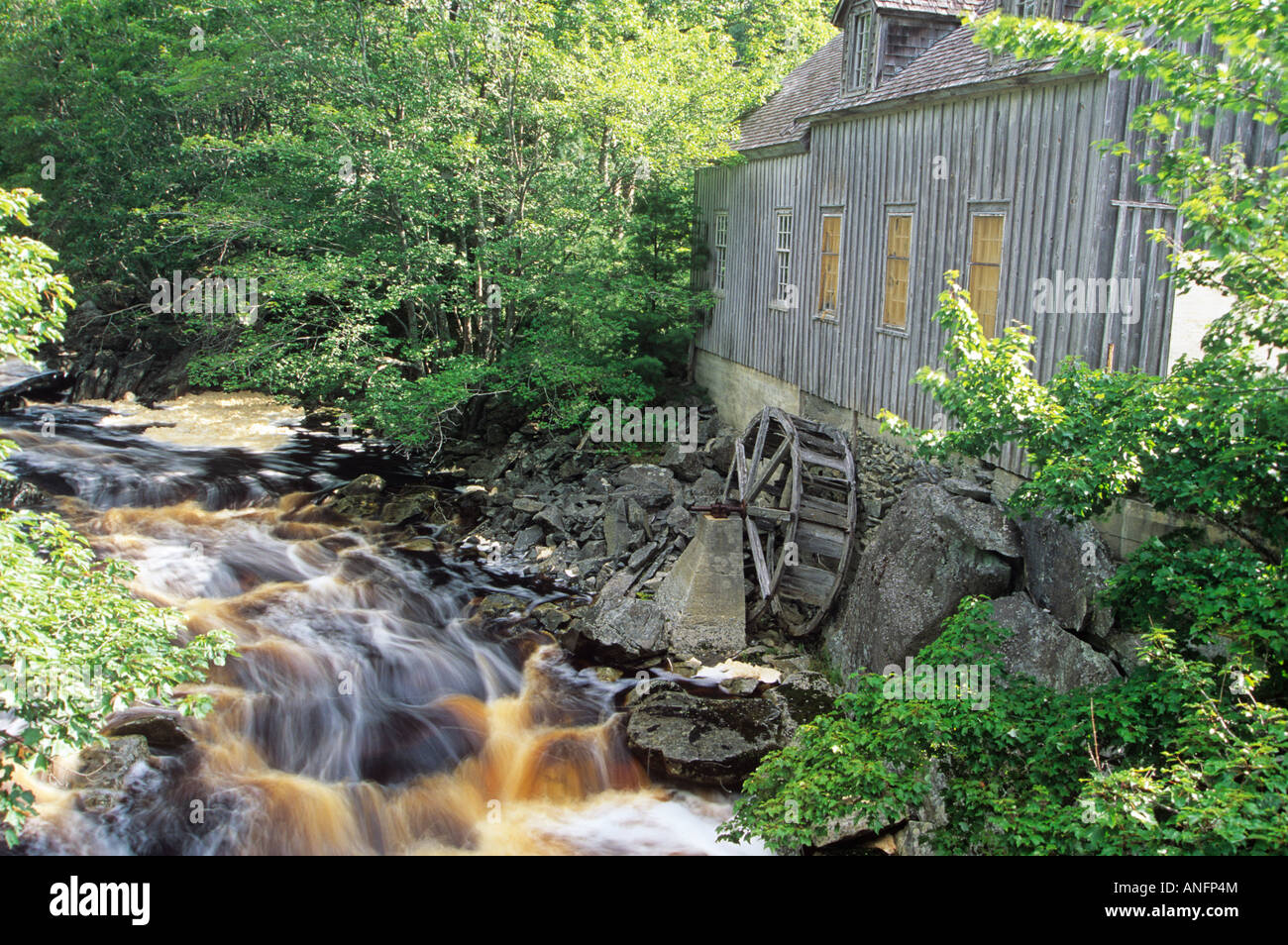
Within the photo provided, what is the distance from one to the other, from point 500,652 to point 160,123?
60.6ft

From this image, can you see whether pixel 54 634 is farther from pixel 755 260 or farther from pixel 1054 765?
pixel 755 260

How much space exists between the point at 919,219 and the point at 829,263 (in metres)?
2.66

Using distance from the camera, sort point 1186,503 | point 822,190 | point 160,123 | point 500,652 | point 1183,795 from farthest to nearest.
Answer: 1. point 160,123
2. point 822,190
3. point 500,652
4. point 1186,503
5. point 1183,795

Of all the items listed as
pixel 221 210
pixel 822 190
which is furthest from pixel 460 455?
pixel 822 190

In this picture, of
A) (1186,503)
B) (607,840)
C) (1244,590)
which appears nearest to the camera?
(1244,590)

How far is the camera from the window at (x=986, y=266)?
34.7ft

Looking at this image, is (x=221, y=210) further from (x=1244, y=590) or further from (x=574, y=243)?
(x=1244, y=590)

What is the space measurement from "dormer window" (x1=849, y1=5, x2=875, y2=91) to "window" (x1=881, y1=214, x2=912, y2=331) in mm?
2151

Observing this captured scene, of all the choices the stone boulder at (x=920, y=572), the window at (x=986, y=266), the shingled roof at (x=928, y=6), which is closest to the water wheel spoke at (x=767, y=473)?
the stone boulder at (x=920, y=572)

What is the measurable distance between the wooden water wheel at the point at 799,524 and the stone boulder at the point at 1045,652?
10.00ft

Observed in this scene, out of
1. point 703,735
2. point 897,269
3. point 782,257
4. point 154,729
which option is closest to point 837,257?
point 897,269

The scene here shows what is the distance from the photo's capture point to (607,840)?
8.86m

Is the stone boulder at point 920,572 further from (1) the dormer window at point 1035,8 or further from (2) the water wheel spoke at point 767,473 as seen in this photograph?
(1) the dormer window at point 1035,8

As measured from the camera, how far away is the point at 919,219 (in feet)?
39.2
